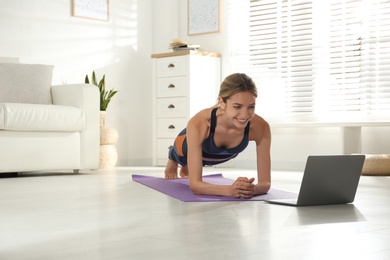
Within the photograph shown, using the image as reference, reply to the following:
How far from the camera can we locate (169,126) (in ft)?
21.1

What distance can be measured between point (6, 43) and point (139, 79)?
5.27ft

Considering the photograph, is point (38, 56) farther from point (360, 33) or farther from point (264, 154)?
point (264, 154)

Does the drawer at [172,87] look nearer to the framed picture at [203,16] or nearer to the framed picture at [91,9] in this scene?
the framed picture at [203,16]

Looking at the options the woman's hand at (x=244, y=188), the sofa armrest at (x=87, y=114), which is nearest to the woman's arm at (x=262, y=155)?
the woman's hand at (x=244, y=188)

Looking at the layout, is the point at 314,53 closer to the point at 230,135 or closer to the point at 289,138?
the point at 289,138

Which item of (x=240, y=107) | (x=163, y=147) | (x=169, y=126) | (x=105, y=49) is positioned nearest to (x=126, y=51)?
(x=105, y=49)

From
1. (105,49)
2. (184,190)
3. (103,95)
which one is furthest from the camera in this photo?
(105,49)

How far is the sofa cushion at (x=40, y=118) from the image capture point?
4555mm

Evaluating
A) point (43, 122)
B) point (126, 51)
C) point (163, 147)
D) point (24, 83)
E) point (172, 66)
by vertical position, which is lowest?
point (163, 147)

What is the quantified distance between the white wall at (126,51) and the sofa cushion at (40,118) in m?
1.26

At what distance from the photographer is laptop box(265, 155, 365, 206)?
2.62m

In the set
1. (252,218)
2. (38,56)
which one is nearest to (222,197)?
(252,218)

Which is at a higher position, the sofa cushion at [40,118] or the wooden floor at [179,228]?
the sofa cushion at [40,118]

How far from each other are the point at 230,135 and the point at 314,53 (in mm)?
2940
